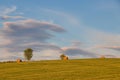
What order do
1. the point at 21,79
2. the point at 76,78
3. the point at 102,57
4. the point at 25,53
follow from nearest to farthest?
the point at 76,78 → the point at 21,79 → the point at 102,57 → the point at 25,53

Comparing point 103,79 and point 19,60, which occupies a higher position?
point 19,60

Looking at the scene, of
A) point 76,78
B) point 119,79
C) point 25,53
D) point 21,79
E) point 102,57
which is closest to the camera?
point 119,79

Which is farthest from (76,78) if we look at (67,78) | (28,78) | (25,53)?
(25,53)

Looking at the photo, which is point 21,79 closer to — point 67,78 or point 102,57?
point 67,78

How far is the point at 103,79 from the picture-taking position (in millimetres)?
36188

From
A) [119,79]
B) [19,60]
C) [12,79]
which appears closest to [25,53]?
[19,60]

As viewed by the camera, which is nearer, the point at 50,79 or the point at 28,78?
the point at 50,79

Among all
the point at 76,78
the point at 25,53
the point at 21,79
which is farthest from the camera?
the point at 25,53

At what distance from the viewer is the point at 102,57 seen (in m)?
73.8

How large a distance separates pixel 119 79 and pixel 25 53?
77444mm

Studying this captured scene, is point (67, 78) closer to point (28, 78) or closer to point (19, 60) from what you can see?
point (28, 78)

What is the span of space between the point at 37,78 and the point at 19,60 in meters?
34.8

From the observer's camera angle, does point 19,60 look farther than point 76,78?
Yes

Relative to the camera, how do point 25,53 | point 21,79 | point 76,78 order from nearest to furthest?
point 76,78 → point 21,79 → point 25,53
